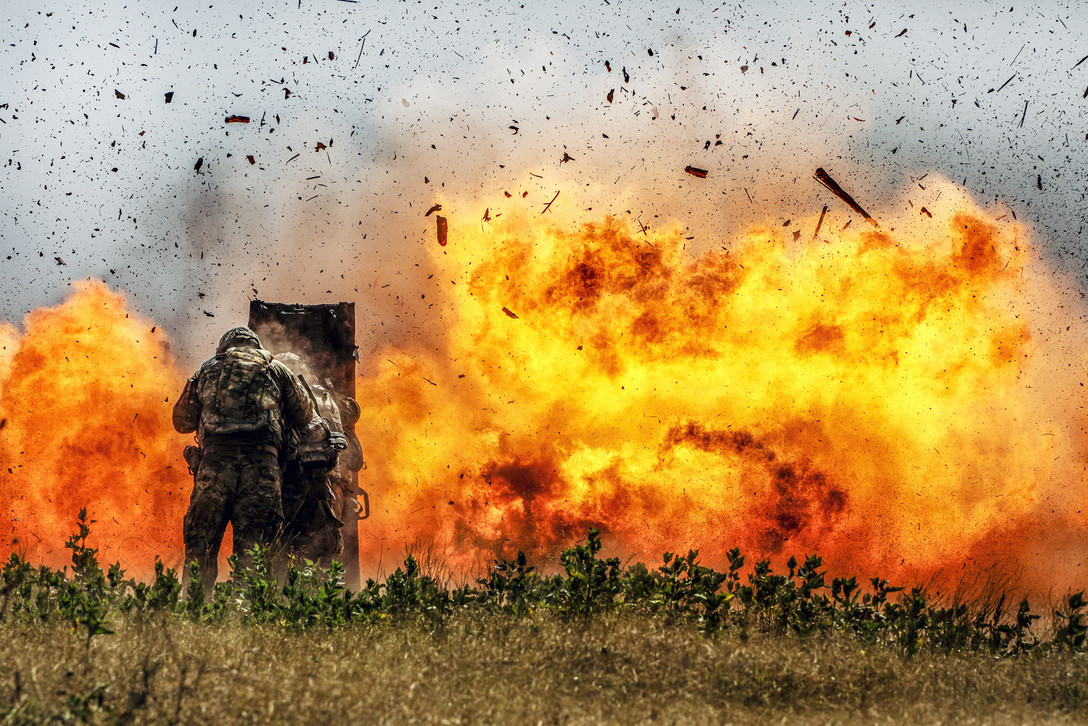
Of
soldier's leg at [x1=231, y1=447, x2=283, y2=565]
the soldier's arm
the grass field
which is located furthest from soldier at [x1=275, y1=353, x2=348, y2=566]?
the grass field

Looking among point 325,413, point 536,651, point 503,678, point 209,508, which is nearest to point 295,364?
point 325,413

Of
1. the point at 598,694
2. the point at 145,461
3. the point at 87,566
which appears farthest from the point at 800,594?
the point at 145,461

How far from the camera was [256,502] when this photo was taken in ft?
32.1

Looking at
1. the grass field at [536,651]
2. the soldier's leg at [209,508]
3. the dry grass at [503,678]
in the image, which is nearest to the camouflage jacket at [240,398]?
the soldier's leg at [209,508]

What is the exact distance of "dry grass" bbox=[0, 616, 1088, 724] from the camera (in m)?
5.37

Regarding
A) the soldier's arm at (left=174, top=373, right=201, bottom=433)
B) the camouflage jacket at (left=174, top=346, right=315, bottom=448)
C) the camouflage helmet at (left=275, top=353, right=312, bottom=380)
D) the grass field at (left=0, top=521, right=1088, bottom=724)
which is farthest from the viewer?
the camouflage helmet at (left=275, top=353, right=312, bottom=380)

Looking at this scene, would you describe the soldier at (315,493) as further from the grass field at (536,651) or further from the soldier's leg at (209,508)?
the grass field at (536,651)

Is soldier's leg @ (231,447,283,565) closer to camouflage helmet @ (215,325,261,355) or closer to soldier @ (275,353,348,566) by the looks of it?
soldier @ (275,353,348,566)

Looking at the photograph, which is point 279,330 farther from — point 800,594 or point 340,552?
point 800,594

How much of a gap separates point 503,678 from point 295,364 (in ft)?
21.2

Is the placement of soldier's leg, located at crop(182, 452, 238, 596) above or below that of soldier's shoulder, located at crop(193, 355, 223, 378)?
below

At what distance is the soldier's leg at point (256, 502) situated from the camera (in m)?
9.77

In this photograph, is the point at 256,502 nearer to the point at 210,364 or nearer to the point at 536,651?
→ the point at 210,364

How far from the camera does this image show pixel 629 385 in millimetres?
14094
